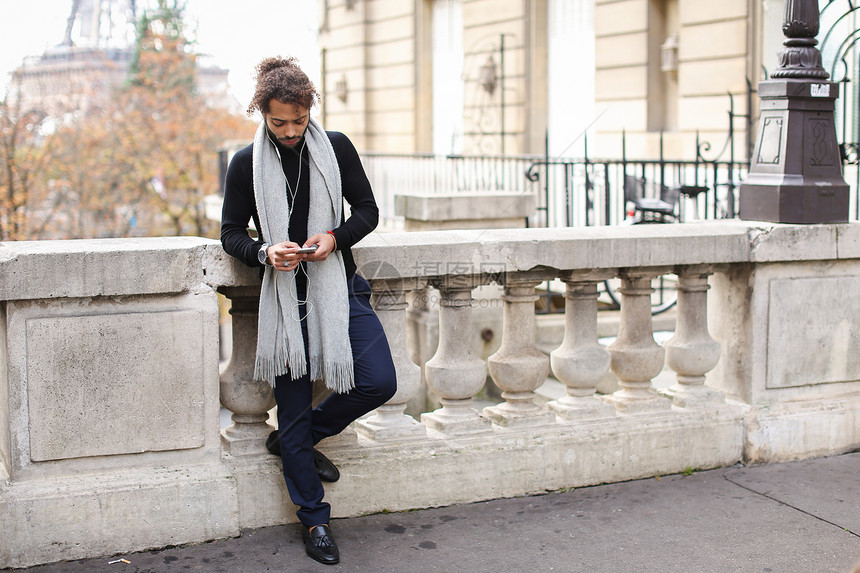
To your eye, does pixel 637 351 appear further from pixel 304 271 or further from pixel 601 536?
pixel 304 271

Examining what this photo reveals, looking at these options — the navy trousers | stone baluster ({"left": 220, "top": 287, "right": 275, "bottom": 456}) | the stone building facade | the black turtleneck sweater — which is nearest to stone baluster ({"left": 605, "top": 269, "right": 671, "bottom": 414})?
the navy trousers

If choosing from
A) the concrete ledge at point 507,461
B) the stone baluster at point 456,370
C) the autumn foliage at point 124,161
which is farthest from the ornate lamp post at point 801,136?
the autumn foliage at point 124,161

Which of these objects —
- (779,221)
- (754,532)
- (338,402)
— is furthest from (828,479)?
(338,402)

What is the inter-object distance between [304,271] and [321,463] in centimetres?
87

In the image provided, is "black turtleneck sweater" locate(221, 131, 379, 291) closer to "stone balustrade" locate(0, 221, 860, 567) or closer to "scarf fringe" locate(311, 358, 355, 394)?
"stone balustrade" locate(0, 221, 860, 567)

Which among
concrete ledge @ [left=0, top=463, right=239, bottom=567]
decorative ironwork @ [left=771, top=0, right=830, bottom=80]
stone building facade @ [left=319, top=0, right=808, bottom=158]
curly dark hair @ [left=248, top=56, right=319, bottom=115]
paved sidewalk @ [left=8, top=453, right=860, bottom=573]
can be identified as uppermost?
stone building facade @ [left=319, top=0, right=808, bottom=158]

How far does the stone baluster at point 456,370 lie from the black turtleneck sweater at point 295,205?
687 millimetres

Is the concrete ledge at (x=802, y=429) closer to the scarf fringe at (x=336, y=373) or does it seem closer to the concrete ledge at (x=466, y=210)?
the scarf fringe at (x=336, y=373)

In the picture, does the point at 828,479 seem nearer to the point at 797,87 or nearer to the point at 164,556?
the point at 797,87

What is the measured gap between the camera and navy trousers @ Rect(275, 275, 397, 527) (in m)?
3.80

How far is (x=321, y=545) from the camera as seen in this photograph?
370cm

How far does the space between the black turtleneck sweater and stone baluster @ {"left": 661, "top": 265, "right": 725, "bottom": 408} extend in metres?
1.83

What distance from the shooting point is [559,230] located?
4520 mm

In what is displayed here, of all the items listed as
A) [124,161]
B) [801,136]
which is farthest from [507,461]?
[124,161]
